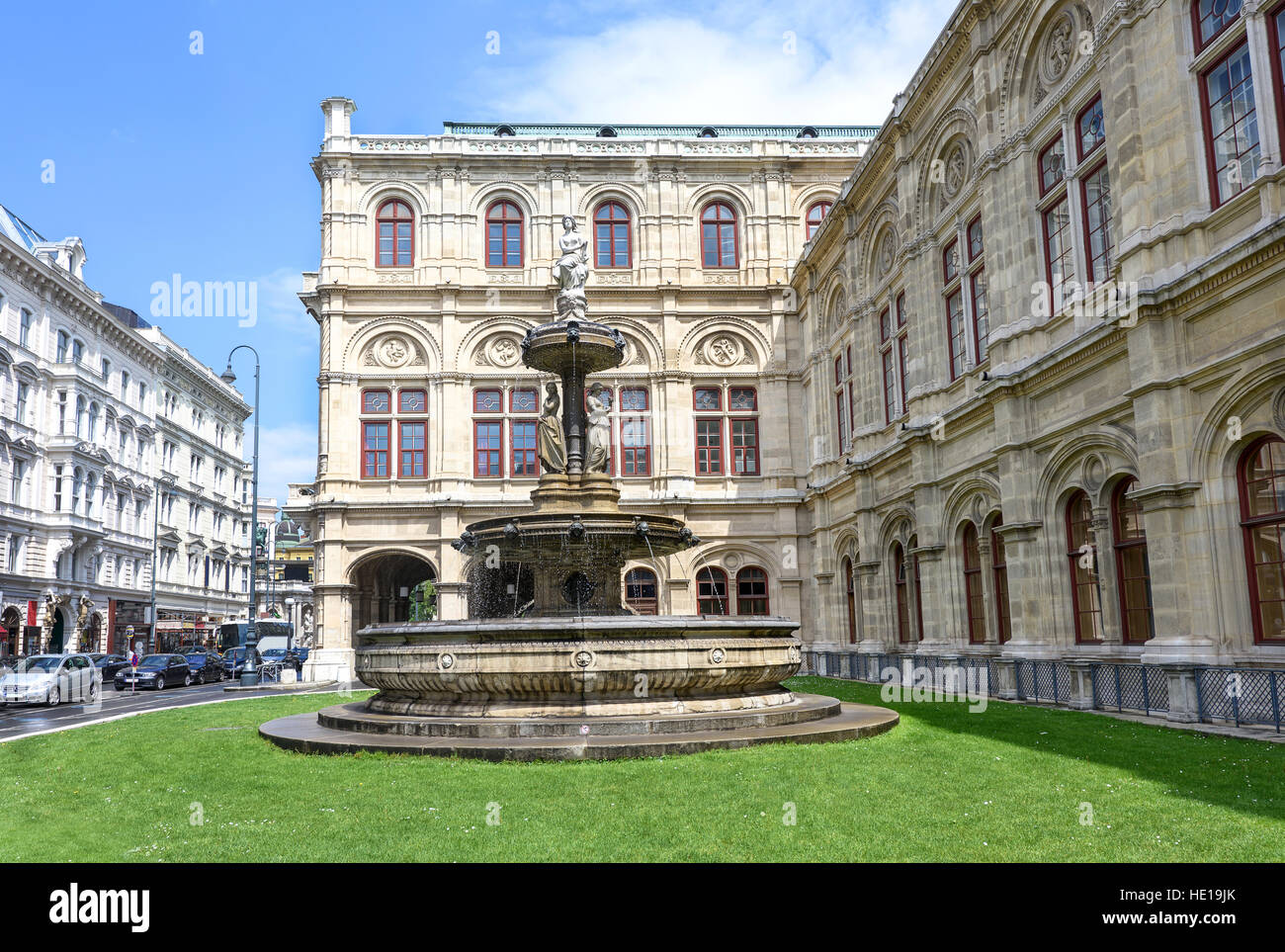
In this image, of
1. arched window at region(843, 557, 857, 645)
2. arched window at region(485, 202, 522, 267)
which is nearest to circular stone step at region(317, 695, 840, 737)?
arched window at region(843, 557, 857, 645)

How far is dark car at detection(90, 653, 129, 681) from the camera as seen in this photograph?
38312mm

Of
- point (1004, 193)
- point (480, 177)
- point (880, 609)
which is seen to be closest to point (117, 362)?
point (480, 177)

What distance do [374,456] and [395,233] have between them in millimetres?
8428

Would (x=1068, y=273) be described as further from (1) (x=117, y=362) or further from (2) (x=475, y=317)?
(1) (x=117, y=362)

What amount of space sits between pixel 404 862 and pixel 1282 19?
1492 centimetres

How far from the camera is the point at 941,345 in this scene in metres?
24.2

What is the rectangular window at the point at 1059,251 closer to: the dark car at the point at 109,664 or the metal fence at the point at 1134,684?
the metal fence at the point at 1134,684

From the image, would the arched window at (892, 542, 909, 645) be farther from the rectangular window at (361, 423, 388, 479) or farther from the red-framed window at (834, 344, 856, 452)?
the rectangular window at (361, 423, 388, 479)

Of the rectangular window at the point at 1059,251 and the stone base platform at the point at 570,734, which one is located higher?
the rectangular window at the point at 1059,251

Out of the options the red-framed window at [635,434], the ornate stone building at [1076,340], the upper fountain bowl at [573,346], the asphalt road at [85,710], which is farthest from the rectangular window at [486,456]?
the upper fountain bowl at [573,346]

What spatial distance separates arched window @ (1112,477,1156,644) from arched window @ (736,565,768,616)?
2052 cm

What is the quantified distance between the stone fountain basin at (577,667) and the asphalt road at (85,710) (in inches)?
330

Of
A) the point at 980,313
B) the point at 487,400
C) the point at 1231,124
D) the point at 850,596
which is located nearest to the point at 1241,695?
the point at 1231,124

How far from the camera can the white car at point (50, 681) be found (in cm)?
2517
